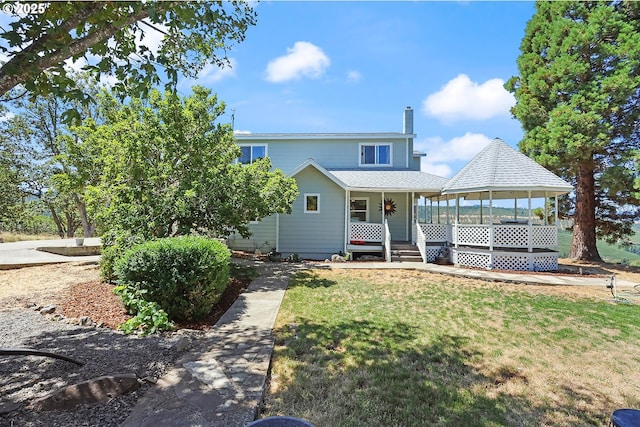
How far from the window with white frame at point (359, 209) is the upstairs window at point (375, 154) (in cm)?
261

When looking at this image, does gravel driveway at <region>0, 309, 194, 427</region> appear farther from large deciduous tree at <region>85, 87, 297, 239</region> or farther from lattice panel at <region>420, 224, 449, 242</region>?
lattice panel at <region>420, 224, 449, 242</region>

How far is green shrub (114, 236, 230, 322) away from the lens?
5703mm

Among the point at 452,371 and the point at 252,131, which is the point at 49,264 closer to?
the point at 252,131

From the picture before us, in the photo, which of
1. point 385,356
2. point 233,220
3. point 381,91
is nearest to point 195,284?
point 385,356

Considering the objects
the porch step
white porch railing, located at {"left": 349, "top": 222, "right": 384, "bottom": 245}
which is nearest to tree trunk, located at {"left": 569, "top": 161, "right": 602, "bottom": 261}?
the porch step

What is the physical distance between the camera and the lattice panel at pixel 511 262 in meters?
12.5

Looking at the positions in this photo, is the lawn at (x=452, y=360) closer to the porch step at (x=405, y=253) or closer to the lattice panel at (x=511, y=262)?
the lattice panel at (x=511, y=262)

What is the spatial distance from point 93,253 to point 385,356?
617 inches

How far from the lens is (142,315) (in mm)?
5371

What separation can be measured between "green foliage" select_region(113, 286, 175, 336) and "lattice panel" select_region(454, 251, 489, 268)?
11516 millimetres

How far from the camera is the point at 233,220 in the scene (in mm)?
9891

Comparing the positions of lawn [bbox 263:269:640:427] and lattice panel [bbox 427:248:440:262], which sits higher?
lattice panel [bbox 427:248:440:262]

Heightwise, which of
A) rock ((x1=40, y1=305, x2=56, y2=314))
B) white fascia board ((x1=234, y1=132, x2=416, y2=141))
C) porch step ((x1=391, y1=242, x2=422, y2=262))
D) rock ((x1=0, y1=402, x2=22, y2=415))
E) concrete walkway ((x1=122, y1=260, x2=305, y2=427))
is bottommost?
concrete walkway ((x1=122, y1=260, x2=305, y2=427))

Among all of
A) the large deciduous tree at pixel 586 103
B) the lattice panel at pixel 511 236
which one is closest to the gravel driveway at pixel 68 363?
the lattice panel at pixel 511 236
